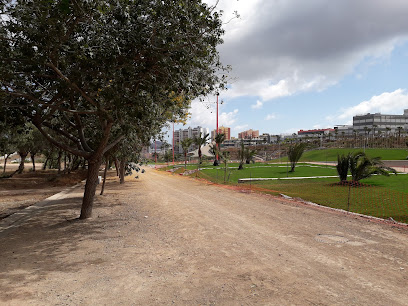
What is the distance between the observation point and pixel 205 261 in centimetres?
561

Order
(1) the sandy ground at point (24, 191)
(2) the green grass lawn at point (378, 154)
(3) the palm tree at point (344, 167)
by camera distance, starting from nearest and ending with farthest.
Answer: (1) the sandy ground at point (24, 191)
(3) the palm tree at point (344, 167)
(2) the green grass lawn at point (378, 154)

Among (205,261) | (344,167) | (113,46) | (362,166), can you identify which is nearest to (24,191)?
(113,46)

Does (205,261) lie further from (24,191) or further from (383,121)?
(383,121)

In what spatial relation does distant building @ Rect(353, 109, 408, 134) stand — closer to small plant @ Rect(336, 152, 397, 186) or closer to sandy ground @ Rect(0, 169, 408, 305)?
small plant @ Rect(336, 152, 397, 186)

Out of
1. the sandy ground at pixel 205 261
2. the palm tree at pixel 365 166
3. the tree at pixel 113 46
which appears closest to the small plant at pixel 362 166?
the palm tree at pixel 365 166

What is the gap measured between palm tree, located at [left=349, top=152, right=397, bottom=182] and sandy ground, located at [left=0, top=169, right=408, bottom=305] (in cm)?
1061

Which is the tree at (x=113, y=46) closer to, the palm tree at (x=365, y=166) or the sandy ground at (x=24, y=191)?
the sandy ground at (x=24, y=191)

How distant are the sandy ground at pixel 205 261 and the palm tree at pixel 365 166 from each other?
10.6m

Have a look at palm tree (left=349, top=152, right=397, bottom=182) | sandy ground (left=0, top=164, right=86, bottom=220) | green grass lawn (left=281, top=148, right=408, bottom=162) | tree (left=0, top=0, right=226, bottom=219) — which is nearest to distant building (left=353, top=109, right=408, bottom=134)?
green grass lawn (left=281, top=148, right=408, bottom=162)

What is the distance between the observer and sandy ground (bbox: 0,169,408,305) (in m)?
4.16

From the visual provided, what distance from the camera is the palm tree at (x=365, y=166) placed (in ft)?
59.8

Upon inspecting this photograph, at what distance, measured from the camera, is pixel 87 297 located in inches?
162

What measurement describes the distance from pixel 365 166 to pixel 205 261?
55.8ft

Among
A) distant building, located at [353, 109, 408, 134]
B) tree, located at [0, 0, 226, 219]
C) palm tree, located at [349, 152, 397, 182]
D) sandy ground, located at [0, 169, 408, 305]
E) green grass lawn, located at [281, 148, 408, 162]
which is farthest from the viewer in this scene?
distant building, located at [353, 109, 408, 134]
